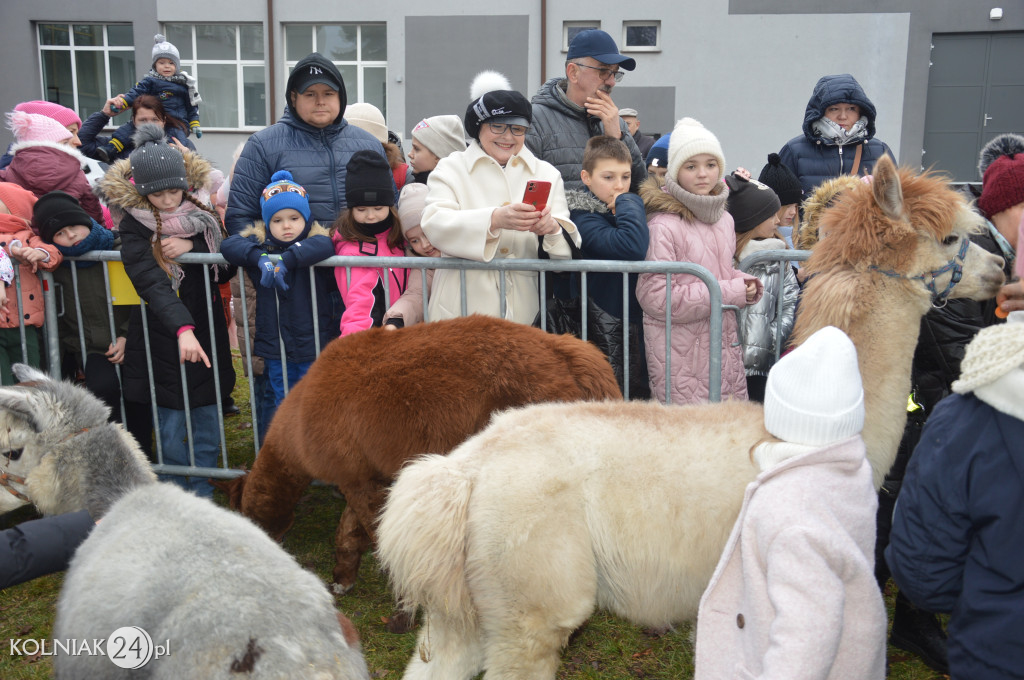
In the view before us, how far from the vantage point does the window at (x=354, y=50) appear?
16.0 meters

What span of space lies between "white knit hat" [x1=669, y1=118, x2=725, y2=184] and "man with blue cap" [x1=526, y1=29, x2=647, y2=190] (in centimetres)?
53

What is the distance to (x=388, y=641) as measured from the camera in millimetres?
3484

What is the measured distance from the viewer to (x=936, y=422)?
186 centimetres

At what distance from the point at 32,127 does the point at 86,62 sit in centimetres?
1290

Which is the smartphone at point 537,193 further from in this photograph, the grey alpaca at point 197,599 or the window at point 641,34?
the window at point 641,34

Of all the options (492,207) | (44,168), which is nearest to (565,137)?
(492,207)

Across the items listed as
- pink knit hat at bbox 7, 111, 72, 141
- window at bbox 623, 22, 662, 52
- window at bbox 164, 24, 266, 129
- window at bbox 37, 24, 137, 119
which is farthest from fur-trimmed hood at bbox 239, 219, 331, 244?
window at bbox 37, 24, 137, 119

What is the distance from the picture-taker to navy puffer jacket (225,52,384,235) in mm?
4484

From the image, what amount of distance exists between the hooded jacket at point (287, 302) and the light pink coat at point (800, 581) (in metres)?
2.85

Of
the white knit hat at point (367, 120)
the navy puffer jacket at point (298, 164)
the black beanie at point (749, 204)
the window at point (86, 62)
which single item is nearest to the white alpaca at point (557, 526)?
the black beanie at point (749, 204)

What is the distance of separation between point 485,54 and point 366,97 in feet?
9.27

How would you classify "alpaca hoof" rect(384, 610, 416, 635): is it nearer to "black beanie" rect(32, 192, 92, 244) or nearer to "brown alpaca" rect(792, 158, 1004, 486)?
"brown alpaca" rect(792, 158, 1004, 486)

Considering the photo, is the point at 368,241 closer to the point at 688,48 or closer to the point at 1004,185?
the point at 1004,185

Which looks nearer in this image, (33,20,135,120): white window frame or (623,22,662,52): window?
(623,22,662,52): window
